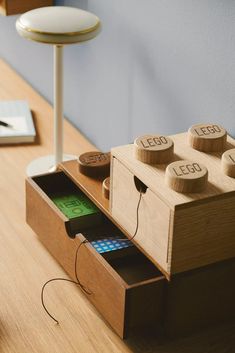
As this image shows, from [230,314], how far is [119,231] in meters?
0.29

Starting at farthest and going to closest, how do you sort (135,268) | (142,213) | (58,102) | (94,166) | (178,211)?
(58,102)
(94,166)
(135,268)
(142,213)
(178,211)

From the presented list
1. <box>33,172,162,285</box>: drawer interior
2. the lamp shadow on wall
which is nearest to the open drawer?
<box>33,172,162,285</box>: drawer interior

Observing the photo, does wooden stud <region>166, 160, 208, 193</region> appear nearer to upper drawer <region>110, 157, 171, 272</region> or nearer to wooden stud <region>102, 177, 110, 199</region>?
upper drawer <region>110, 157, 171, 272</region>

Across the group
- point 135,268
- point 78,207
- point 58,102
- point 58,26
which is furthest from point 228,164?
point 58,102

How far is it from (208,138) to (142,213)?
189mm

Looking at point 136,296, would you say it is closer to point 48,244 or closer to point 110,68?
point 48,244

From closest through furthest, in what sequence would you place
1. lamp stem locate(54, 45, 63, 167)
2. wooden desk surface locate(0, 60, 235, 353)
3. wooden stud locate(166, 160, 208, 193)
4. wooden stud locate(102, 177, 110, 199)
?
wooden stud locate(166, 160, 208, 193) < wooden desk surface locate(0, 60, 235, 353) < wooden stud locate(102, 177, 110, 199) < lamp stem locate(54, 45, 63, 167)

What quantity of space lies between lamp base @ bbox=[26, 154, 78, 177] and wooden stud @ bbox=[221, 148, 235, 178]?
70cm

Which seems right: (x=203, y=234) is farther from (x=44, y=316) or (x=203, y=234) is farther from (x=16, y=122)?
(x=16, y=122)

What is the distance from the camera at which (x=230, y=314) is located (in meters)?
1.51

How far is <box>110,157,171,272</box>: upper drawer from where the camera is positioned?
1.36m

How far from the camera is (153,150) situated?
141cm

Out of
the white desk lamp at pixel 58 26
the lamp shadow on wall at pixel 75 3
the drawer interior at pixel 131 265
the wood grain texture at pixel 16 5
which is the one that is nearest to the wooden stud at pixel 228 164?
the drawer interior at pixel 131 265

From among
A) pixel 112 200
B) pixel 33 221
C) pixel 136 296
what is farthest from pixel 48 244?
pixel 136 296
